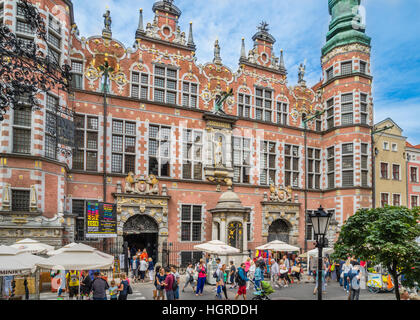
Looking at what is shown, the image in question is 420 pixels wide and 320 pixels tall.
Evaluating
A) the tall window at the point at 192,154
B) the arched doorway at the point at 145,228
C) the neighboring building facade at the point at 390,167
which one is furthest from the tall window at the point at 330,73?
the arched doorway at the point at 145,228

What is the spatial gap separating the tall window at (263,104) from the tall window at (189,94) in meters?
5.34

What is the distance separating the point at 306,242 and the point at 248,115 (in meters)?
10.9

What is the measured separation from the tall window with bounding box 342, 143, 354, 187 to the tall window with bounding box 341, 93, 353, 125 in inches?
80.2

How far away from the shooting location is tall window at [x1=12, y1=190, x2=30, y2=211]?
18.2 meters

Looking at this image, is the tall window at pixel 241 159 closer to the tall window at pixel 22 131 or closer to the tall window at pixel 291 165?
the tall window at pixel 291 165

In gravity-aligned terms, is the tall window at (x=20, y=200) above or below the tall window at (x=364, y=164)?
below

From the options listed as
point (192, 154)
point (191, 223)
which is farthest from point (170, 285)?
point (192, 154)

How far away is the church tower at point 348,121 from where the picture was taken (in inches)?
1171

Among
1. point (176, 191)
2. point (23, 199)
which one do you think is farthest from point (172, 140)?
point (23, 199)

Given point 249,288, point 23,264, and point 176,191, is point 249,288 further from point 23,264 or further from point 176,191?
point 23,264

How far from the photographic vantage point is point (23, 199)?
18438mm

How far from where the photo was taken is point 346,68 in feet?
102

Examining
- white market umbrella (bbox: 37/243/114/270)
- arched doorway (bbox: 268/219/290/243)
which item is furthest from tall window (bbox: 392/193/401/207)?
white market umbrella (bbox: 37/243/114/270)

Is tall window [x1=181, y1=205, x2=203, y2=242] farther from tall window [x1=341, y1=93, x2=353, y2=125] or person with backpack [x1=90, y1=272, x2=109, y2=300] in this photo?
tall window [x1=341, y1=93, x2=353, y2=125]
